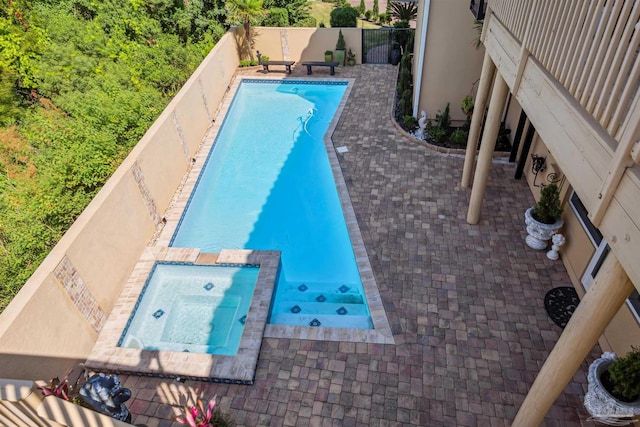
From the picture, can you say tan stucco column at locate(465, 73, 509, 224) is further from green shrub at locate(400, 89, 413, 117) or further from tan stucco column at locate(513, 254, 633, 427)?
green shrub at locate(400, 89, 413, 117)

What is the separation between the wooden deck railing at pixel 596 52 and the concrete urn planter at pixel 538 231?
4210 millimetres

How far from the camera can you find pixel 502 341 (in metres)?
6.96

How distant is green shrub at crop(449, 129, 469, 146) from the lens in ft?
38.1

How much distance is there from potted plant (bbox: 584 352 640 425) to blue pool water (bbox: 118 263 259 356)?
19.4ft

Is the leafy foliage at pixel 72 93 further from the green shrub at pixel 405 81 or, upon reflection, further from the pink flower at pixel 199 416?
the green shrub at pixel 405 81

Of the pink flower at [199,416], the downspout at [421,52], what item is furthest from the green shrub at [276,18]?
the pink flower at [199,416]

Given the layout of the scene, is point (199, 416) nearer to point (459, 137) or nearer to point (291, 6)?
point (459, 137)

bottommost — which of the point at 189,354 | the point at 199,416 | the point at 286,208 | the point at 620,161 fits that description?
the point at 286,208

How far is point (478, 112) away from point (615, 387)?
6114 millimetres

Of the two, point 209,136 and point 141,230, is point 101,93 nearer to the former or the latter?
point 209,136

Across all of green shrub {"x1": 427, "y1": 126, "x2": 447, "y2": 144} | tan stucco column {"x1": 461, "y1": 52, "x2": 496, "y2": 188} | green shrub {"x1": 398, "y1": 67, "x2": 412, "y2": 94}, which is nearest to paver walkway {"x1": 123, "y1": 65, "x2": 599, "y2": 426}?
tan stucco column {"x1": 461, "y1": 52, "x2": 496, "y2": 188}

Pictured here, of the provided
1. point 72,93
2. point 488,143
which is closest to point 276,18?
point 72,93

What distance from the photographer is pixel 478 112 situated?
905 centimetres

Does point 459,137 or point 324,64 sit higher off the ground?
point 324,64
